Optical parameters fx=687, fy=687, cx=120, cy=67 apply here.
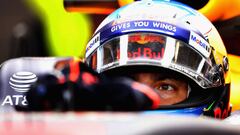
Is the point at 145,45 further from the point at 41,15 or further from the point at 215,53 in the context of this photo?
the point at 41,15

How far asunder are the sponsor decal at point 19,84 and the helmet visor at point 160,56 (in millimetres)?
283

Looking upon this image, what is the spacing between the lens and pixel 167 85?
207cm

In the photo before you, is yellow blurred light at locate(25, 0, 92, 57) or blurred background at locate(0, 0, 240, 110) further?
yellow blurred light at locate(25, 0, 92, 57)

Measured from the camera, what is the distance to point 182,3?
2463mm

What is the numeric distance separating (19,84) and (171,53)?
0.46 metres

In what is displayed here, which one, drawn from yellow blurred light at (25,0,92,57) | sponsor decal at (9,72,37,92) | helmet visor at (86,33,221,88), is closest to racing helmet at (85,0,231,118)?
helmet visor at (86,33,221,88)

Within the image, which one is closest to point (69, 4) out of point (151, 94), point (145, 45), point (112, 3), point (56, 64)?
point (112, 3)

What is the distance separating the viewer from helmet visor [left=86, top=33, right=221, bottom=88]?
6.58 ft

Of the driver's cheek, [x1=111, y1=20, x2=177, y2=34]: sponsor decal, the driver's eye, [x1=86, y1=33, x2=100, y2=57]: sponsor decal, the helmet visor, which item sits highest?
[x1=111, y1=20, x2=177, y2=34]: sponsor decal

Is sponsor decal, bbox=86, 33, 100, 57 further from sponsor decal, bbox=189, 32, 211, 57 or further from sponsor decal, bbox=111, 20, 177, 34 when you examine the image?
sponsor decal, bbox=189, 32, 211, 57

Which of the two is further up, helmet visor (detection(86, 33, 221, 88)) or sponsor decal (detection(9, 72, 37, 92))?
helmet visor (detection(86, 33, 221, 88))

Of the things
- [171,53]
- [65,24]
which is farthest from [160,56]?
[65,24]

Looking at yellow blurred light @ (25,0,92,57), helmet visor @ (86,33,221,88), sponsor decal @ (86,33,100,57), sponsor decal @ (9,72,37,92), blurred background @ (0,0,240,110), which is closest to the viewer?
sponsor decal @ (9,72,37,92)

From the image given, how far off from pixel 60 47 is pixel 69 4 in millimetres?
377
